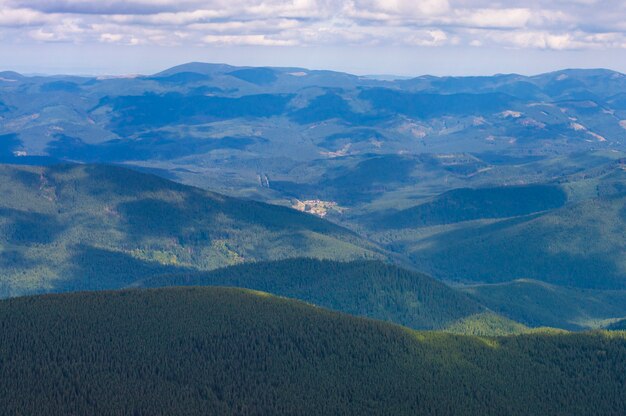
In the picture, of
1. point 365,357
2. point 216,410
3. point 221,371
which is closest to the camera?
point 216,410

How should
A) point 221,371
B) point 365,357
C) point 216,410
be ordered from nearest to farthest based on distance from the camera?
point 216,410, point 221,371, point 365,357

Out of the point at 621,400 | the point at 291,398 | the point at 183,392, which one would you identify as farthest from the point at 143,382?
the point at 621,400

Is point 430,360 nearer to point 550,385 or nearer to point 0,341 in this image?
point 550,385

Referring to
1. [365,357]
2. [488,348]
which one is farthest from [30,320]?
[488,348]

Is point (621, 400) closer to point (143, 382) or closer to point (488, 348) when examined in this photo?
point (488, 348)

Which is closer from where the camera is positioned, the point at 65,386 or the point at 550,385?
the point at 65,386

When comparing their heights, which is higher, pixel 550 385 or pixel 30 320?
pixel 30 320
